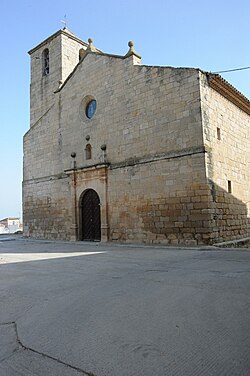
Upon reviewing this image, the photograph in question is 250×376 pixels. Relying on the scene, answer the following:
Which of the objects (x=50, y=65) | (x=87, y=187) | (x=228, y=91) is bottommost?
(x=87, y=187)

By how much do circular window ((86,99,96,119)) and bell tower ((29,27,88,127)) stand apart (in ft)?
13.6

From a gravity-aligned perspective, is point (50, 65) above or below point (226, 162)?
above

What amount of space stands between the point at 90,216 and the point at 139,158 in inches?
150

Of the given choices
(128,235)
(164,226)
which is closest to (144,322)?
(164,226)

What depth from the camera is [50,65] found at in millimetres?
18312

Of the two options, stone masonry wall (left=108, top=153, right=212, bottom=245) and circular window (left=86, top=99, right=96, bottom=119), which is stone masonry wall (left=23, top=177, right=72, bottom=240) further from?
circular window (left=86, top=99, right=96, bottom=119)

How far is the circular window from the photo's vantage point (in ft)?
45.6

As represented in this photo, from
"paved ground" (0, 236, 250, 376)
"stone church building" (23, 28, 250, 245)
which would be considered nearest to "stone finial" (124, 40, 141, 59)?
"stone church building" (23, 28, 250, 245)

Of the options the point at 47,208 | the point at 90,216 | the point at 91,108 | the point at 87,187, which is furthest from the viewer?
the point at 47,208

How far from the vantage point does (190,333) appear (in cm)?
A: 255

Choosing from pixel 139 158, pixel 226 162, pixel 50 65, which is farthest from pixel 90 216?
pixel 50 65

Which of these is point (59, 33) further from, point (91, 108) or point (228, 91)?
point (228, 91)

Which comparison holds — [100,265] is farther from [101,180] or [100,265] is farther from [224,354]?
[101,180]

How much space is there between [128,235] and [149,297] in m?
7.82
